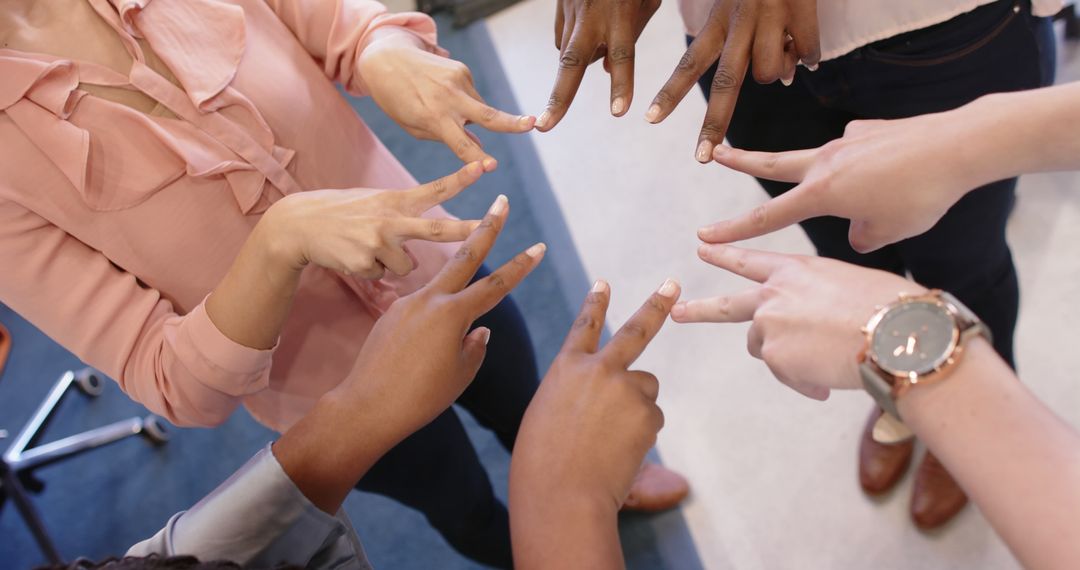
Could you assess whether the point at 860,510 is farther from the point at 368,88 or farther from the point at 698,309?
the point at 368,88

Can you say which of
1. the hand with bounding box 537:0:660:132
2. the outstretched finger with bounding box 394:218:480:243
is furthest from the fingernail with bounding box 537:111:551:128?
the outstretched finger with bounding box 394:218:480:243

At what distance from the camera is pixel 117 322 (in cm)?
97

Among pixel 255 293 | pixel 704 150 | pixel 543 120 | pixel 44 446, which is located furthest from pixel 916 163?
pixel 44 446

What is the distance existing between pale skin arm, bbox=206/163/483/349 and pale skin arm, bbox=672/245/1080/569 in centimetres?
37

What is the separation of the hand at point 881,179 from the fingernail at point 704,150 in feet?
0.37

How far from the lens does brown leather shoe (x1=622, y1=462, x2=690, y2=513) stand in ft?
5.64

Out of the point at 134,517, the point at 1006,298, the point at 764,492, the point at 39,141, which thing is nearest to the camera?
the point at 39,141

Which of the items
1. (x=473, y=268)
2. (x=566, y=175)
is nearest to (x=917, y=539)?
(x=473, y=268)

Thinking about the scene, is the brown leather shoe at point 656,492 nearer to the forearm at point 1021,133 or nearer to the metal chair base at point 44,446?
the forearm at point 1021,133

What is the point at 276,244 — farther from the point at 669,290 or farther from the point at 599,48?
the point at 599,48

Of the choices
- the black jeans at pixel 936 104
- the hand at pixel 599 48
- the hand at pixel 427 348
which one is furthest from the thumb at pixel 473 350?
the black jeans at pixel 936 104

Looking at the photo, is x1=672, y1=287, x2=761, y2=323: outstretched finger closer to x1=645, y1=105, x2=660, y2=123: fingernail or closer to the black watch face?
the black watch face

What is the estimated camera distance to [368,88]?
1117 mm

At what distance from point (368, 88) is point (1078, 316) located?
5.05ft
